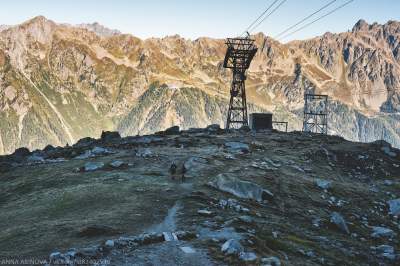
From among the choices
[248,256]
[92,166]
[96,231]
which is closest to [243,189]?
[96,231]

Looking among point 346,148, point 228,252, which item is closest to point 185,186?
point 228,252

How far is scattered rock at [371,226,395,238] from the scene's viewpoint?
Result: 22.2m

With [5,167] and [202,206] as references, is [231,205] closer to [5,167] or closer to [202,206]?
[202,206]

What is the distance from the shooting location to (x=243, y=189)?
994 inches

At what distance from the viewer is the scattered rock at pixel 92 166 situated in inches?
1264

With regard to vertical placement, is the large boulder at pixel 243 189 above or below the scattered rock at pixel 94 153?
below

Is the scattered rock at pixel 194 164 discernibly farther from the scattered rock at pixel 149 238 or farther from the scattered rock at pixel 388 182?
the scattered rock at pixel 388 182

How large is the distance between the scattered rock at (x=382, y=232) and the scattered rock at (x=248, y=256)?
948 centimetres

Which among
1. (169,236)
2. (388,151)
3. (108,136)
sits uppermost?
(108,136)

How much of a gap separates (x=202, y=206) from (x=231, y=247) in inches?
241

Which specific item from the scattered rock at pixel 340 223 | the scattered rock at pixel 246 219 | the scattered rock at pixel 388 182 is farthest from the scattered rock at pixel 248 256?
the scattered rock at pixel 388 182

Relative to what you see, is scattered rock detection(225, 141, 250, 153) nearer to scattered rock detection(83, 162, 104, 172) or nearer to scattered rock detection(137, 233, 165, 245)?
scattered rock detection(83, 162, 104, 172)

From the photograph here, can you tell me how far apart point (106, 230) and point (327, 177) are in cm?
2102

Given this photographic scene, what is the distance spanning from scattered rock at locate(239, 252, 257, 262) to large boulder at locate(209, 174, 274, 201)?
30.8ft
